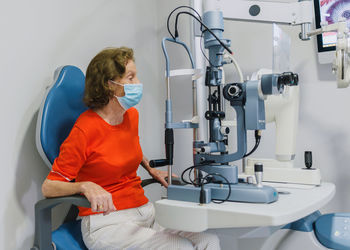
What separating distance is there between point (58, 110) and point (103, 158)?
0.26m

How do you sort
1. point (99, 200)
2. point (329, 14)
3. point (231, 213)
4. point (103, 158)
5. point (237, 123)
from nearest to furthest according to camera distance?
point (231, 213) < point (99, 200) < point (237, 123) < point (103, 158) < point (329, 14)

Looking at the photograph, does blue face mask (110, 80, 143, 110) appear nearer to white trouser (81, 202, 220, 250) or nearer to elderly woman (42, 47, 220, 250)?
elderly woman (42, 47, 220, 250)

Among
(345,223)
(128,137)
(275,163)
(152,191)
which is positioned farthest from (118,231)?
(152,191)

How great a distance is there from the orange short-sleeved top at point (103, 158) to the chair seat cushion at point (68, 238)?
0.08 m

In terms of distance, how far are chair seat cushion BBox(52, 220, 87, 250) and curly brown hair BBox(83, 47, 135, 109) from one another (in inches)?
18.9

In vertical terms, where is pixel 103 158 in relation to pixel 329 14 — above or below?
below

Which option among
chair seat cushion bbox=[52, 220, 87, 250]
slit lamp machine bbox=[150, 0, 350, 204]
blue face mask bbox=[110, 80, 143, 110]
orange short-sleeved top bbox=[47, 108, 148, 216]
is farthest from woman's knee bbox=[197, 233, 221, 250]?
blue face mask bbox=[110, 80, 143, 110]

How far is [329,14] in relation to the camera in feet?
5.43

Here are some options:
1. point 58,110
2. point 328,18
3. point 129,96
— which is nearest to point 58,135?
point 58,110

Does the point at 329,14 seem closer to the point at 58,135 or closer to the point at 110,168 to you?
the point at 110,168

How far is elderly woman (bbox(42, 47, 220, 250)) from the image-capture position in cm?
113

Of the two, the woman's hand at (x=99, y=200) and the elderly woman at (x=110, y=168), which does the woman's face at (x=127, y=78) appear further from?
the woman's hand at (x=99, y=200)

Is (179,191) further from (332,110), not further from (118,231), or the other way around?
(332,110)

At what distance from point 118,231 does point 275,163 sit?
0.74 m
